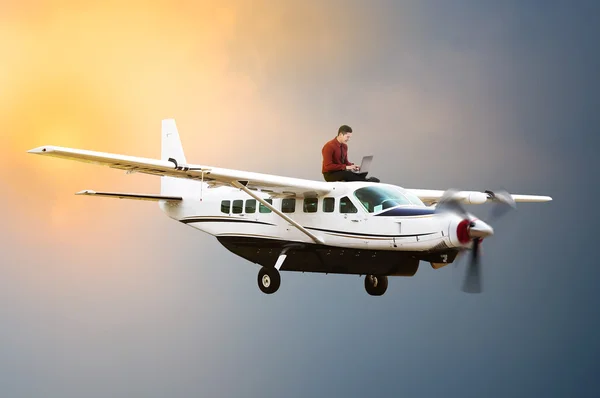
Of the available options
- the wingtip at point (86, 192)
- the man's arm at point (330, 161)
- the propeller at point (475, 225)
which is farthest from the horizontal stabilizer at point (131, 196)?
the propeller at point (475, 225)

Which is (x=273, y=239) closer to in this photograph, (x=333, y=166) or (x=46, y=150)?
(x=333, y=166)

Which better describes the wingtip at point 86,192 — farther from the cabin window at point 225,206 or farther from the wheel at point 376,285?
the wheel at point 376,285

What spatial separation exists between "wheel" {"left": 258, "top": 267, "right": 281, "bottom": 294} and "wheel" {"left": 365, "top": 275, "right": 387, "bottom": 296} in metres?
2.02

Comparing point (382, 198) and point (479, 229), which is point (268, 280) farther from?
point (479, 229)

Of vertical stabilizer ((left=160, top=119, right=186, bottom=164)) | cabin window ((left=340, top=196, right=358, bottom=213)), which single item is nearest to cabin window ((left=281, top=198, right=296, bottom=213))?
cabin window ((left=340, top=196, right=358, bottom=213))

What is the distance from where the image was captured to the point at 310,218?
1834 centimetres

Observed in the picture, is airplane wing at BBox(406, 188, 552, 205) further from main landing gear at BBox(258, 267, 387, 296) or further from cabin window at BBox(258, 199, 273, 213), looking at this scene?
cabin window at BBox(258, 199, 273, 213)

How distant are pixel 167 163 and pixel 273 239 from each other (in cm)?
349

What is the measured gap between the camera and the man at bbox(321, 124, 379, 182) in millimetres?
18484

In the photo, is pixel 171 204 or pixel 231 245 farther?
pixel 171 204

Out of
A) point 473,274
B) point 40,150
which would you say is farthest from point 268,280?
point 40,150

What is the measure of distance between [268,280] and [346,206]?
2796mm

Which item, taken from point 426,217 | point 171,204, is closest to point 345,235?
point 426,217

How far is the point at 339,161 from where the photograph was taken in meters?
18.8
